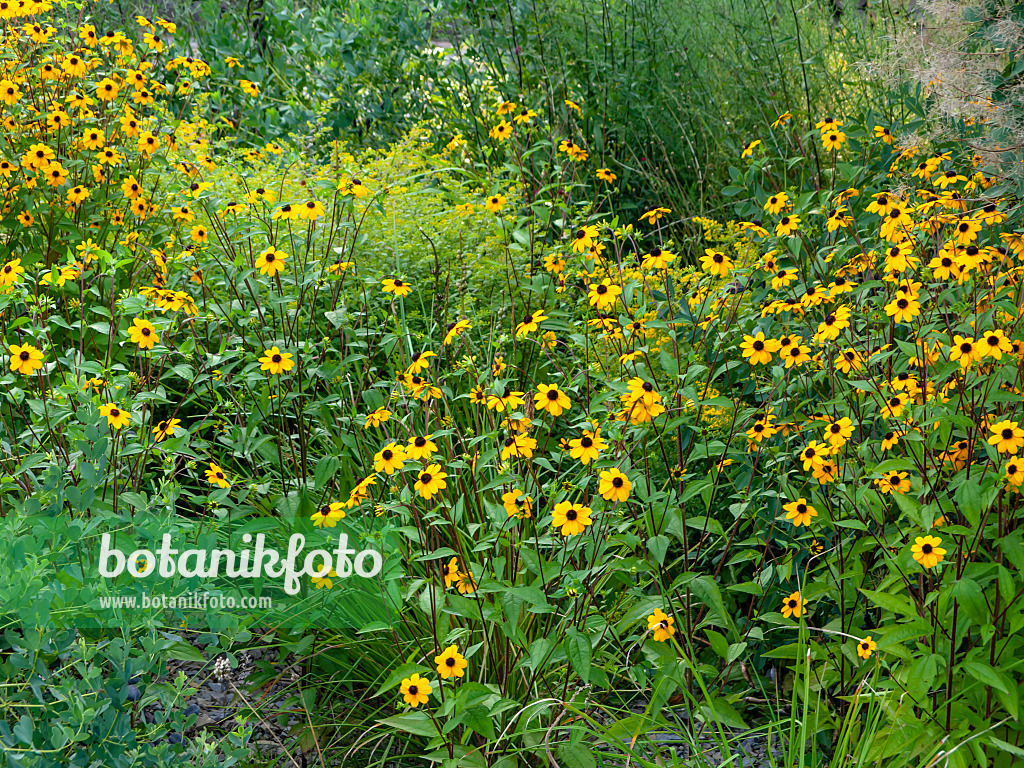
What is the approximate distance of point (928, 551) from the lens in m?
1.79

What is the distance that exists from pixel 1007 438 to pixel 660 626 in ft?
2.66

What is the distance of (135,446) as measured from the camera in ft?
7.20

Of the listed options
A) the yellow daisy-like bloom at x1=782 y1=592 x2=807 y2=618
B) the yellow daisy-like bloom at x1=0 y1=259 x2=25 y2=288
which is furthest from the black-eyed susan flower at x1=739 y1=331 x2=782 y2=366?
the yellow daisy-like bloom at x1=0 y1=259 x2=25 y2=288

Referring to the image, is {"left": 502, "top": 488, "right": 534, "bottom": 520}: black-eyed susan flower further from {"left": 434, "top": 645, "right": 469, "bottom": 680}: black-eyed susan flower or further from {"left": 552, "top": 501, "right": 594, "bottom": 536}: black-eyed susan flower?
{"left": 434, "top": 645, "right": 469, "bottom": 680}: black-eyed susan flower

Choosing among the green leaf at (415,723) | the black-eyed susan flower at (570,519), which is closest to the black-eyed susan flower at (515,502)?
the black-eyed susan flower at (570,519)

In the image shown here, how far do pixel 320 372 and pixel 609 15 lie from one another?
398 cm

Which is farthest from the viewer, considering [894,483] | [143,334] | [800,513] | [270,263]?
[270,263]

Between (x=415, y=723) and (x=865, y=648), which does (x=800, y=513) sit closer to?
(x=865, y=648)

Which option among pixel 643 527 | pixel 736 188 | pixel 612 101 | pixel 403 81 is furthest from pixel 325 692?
pixel 403 81

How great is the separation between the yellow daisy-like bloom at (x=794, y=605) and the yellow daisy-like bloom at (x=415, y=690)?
2.86ft

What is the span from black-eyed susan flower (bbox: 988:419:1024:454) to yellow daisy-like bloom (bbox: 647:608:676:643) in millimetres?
770

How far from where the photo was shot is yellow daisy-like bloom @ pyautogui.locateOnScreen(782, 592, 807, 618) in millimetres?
2158

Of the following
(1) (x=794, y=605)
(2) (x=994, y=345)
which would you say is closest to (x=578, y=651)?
(1) (x=794, y=605)

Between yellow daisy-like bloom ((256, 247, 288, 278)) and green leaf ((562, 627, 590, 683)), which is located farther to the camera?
yellow daisy-like bloom ((256, 247, 288, 278))
